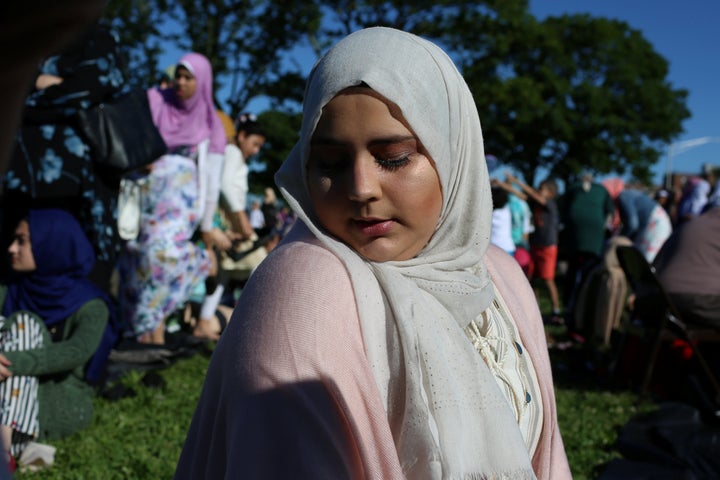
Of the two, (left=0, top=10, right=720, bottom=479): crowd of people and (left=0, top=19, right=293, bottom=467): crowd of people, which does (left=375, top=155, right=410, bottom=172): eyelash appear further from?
(left=0, top=19, right=293, bottom=467): crowd of people

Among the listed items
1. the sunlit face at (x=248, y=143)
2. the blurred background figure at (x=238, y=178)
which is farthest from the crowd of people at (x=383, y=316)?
→ the sunlit face at (x=248, y=143)

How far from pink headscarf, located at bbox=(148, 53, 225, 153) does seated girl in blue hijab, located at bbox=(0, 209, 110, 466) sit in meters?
1.45

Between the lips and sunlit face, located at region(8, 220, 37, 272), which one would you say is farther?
sunlit face, located at region(8, 220, 37, 272)

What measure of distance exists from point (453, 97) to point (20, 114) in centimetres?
137

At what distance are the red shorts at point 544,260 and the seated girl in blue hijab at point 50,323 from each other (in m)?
6.97

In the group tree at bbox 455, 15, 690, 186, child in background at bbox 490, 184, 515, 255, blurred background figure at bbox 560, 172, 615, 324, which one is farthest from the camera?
tree at bbox 455, 15, 690, 186

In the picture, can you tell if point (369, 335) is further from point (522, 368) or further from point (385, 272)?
point (522, 368)

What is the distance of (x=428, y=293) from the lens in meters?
1.65

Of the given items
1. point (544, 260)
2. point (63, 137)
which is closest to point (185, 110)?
point (63, 137)

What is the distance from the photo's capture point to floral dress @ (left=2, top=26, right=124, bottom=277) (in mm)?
4164

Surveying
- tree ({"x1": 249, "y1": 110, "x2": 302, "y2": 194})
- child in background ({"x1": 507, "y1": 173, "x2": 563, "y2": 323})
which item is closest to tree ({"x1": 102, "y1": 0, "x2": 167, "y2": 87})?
tree ({"x1": 249, "y1": 110, "x2": 302, "y2": 194})

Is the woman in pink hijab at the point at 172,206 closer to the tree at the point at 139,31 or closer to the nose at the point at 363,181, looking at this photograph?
the nose at the point at 363,181

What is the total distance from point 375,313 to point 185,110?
444cm

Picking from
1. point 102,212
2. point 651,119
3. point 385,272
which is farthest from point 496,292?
point 651,119
